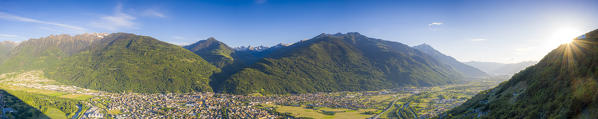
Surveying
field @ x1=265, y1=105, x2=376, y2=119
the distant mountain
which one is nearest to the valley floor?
field @ x1=265, y1=105, x2=376, y2=119

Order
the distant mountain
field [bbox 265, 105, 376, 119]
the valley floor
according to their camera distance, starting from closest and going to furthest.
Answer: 1. the distant mountain
2. the valley floor
3. field [bbox 265, 105, 376, 119]

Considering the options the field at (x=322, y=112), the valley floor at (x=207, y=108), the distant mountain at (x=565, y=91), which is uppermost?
the distant mountain at (x=565, y=91)

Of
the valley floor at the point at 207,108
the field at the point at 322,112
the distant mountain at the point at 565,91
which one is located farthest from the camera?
the field at the point at 322,112

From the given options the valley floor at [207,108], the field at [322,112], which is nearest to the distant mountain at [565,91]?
the field at [322,112]

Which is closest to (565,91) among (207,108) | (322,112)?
(322,112)

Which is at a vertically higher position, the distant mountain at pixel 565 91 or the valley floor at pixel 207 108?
the distant mountain at pixel 565 91

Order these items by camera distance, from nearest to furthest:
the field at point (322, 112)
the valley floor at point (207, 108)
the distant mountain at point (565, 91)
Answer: the distant mountain at point (565, 91), the valley floor at point (207, 108), the field at point (322, 112)

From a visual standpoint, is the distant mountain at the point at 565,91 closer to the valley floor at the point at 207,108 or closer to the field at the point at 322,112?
A: the field at the point at 322,112

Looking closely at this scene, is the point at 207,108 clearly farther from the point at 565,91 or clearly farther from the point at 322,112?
the point at 565,91

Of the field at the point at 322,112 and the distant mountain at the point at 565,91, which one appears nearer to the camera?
the distant mountain at the point at 565,91

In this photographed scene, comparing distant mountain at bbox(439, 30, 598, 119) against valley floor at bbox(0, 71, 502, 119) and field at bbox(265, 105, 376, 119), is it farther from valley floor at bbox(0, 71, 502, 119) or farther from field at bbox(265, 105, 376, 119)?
valley floor at bbox(0, 71, 502, 119)

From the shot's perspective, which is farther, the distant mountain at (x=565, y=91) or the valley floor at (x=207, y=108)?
the valley floor at (x=207, y=108)
